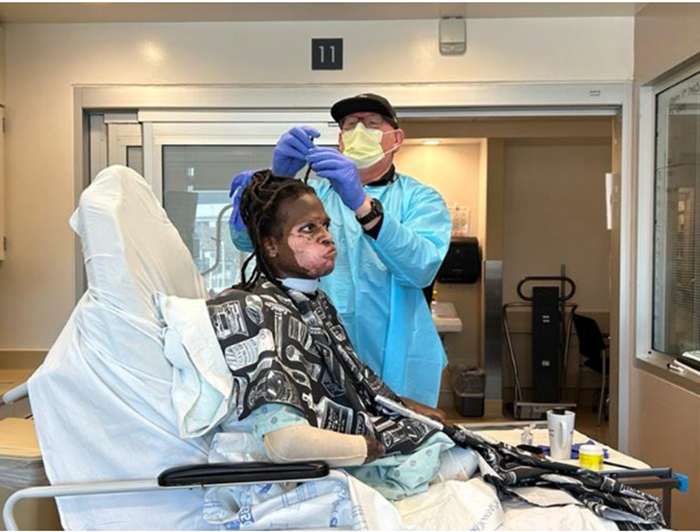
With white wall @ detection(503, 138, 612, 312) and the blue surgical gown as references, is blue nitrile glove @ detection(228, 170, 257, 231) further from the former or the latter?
white wall @ detection(503, 138, 612, 312)

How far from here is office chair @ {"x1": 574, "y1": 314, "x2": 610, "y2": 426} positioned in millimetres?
4309

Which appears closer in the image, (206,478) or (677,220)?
(206,478)

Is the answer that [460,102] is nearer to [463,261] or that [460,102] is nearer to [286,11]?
[286,11]

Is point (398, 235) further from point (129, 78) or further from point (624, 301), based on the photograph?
point (129, 78)

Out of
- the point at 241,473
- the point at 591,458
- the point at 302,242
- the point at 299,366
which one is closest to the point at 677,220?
the point at 591,458

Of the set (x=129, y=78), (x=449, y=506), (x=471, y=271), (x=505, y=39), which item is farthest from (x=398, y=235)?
(x=471, y=271)

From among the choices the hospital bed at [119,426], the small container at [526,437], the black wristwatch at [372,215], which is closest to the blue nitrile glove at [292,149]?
the black wristwatch at [372,215]

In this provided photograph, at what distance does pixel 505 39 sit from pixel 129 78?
1.73 meters

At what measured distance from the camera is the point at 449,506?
1.15 metres

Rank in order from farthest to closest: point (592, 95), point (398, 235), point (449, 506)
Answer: point (592, 95) → point (398, 235) → point (449, 506)

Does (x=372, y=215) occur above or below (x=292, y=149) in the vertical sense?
below

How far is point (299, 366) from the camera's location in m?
1.24

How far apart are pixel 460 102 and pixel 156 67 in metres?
1.41

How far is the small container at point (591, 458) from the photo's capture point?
1481mm
